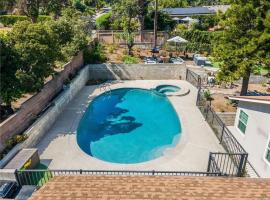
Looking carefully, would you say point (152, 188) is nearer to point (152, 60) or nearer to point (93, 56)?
point (152, 60)

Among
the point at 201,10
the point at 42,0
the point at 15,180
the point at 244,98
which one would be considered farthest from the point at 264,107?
the point at 201,10

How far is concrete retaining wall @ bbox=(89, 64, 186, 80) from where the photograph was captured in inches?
1139

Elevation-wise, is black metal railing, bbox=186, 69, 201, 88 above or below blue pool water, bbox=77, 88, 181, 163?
above

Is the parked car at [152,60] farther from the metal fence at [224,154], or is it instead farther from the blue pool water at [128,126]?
the metal fence at [224,154]

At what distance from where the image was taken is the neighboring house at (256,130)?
1288 cm

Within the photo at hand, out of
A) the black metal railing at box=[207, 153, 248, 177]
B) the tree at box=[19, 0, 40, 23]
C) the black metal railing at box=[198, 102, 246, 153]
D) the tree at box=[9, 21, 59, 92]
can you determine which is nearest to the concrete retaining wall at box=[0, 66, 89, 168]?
the tree at box=[9, 21, 59, 92]

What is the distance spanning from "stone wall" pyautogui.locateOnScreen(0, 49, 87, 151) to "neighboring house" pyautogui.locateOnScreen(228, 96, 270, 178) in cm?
1393

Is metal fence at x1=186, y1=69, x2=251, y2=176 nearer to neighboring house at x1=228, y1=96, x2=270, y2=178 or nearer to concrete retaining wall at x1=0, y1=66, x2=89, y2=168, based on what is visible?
neighboring house at x1=228, y1=96, x2=270, y2=178

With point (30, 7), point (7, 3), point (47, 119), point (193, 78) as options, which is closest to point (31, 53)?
point (47, 119)

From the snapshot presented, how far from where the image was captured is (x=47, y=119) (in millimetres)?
18062

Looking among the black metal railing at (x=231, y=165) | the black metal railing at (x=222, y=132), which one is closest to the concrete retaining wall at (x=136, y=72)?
the black metal railing at (x=222, y=132)

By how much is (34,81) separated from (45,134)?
3965mm

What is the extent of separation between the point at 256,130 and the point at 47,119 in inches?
552

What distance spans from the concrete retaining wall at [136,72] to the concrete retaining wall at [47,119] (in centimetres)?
360
